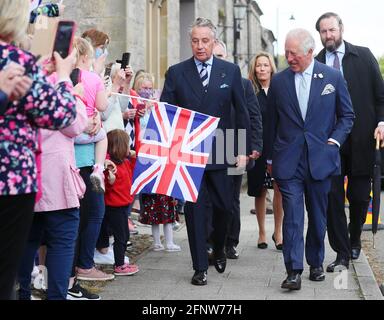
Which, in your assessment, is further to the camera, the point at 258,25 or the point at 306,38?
the point at 258,25

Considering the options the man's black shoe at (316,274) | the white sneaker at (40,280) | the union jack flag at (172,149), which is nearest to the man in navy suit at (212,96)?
the union jack flag at (172,149)

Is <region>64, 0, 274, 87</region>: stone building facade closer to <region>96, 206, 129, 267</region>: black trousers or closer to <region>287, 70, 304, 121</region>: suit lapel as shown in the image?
<region>96, 206, 129, 267</region>: black trousers

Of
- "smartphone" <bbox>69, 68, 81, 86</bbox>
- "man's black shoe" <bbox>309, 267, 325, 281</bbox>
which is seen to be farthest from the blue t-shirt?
"man's black shoe" <bbox>309, 267, 325, 281</bbox>

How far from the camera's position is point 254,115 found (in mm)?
8484

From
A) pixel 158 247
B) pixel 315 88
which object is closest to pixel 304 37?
pixel 315 88

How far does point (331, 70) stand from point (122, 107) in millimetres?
2413

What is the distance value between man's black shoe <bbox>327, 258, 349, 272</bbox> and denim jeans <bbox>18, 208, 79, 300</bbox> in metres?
3.04

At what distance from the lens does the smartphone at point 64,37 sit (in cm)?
430

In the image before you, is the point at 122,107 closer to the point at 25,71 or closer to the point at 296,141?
the point at 296,141

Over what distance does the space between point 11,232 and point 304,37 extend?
3.83m

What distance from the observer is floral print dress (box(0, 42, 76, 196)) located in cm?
370

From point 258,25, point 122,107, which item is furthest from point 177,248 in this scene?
point 258,25

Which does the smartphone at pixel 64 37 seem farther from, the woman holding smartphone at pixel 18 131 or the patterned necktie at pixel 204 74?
the patterned necktie at pixel 204 74

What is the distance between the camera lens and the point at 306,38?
22.5 feet
